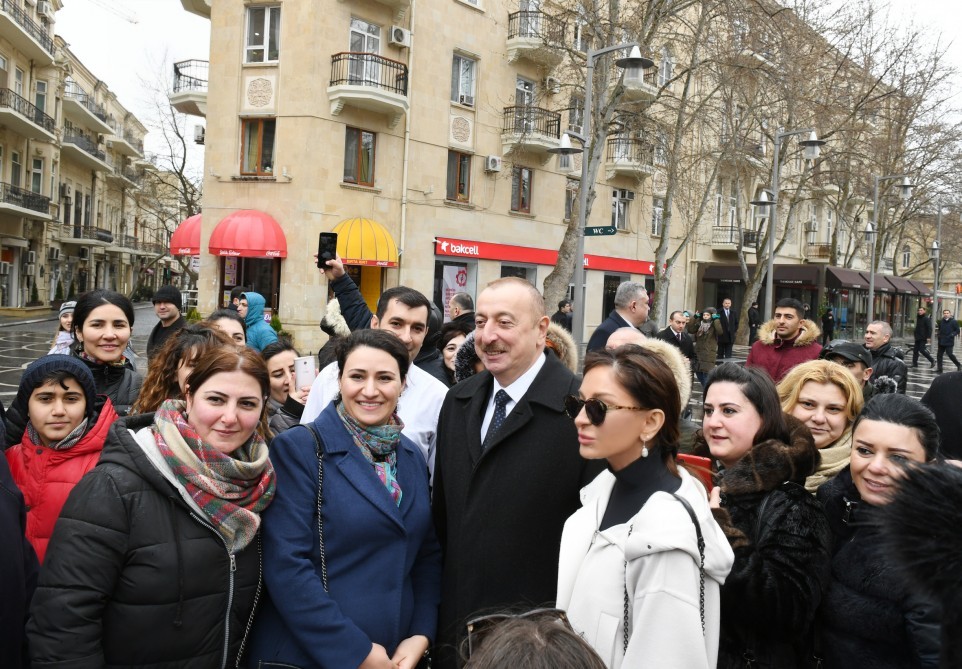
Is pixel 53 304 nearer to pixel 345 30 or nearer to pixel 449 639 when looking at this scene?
pixel 345 30

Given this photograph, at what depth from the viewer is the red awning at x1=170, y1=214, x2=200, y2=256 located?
2333 centimetres

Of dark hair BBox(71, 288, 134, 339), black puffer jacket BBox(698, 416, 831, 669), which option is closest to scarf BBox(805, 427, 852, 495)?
black puffer jacket BBox(698, 416, 831, 669)

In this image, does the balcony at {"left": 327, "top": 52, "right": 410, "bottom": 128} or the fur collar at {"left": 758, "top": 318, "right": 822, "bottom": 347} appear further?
the balcony at {"left": 327, "top": 52, "right": 410, "bottom": 128}

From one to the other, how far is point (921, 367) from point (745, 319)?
6.66 meters

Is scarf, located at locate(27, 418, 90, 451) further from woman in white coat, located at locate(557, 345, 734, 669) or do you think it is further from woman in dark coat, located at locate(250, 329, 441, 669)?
woman in white coat, located at locate(557, 345, 734, 669)

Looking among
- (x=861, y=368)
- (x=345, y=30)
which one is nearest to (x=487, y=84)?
(x=345, y=30)

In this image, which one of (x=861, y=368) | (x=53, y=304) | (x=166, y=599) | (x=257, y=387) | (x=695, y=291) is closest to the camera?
(x=166, y=599)

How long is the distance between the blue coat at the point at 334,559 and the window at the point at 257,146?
21.2m

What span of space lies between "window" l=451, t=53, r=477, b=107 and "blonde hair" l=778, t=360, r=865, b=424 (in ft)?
75.5

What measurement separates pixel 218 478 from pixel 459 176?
24.0 metres

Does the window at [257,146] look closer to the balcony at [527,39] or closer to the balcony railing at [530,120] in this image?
the balcony railing at [530,120]

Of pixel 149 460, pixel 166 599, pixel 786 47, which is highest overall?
pixel 786 47

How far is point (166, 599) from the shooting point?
2.28 metres

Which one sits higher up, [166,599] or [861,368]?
[861,368]
